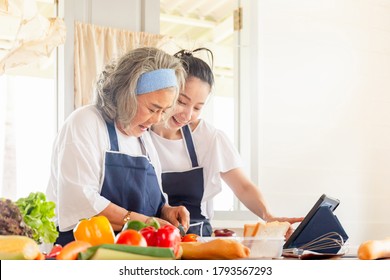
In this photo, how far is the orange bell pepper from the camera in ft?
5.41

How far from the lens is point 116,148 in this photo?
9.96ft

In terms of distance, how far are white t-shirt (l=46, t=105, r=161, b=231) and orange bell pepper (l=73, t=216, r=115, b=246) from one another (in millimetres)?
1170

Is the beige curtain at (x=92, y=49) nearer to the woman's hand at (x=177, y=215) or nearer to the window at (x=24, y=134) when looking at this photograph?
the window at (x=24, y=134)

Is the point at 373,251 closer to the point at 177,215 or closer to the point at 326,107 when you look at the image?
the point at 177,215

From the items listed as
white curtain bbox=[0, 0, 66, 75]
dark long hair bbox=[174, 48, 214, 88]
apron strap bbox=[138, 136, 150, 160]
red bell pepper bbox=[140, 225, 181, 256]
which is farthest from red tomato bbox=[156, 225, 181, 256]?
white curtain bbox=[0, 0, 66, 75]

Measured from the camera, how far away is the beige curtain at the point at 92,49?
442cm

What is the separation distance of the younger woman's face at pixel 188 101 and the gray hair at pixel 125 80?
8.8 inches

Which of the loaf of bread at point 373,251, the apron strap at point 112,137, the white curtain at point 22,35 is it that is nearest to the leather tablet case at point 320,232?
the loaf of bread at point 373,251

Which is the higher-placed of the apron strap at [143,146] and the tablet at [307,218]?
the apron strap at [143,146]

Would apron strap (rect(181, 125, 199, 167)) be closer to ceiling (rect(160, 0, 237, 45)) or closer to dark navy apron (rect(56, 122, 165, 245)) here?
dark navy apron (rect(56, 122, 165, 245))

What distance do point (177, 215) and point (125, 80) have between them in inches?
25.1

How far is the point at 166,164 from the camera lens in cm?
354

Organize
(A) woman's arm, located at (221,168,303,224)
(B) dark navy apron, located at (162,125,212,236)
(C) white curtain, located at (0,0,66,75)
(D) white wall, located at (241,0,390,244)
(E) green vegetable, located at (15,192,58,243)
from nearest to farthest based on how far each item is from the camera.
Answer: (E) green vegetable, located at (15,192,58,243) < (B) dark navy apron, located at (162,125,212,236) < (A) woman's arm, located at (221,168,303,224) < (C) white curtain, located at (0,0,66,75) < (D) white wall, located at (241,0,390,244)
